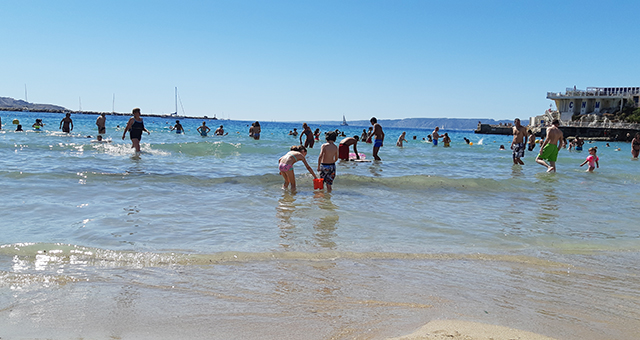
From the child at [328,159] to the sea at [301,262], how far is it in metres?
0.32

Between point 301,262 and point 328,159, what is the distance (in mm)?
4903

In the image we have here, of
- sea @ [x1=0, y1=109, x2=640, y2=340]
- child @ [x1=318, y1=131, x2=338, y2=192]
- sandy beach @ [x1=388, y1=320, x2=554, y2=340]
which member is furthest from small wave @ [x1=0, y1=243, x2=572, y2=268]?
child @ [x1=318, y1=131, x2=338, y2=192]

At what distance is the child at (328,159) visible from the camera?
359 inches

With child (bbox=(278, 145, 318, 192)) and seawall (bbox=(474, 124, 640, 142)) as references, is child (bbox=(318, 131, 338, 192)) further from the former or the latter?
seawall (bbox=(474, 124, 640, 142))

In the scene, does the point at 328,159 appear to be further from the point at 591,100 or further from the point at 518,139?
the point at 591,100

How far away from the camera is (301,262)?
441cm

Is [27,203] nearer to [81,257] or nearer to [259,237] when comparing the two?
[81,257]

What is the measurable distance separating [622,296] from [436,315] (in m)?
1.70

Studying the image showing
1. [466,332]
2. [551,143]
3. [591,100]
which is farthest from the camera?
[591,100]

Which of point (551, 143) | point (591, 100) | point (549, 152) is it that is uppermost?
point (591, 100)

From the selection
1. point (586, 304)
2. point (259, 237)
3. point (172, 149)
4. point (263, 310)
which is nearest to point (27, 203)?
point (259, 237)

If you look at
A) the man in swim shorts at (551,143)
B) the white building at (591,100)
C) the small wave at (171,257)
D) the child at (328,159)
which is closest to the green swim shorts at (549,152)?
the man in swim shorts at (551,143)

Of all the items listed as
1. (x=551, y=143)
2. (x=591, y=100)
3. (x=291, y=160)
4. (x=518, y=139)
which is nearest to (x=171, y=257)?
(x=291, y=160)

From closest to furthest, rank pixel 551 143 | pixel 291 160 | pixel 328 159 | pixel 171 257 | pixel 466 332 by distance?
pixel 466 332, pixel 171 257, pixel 291 160, pixel 328 159, pixel 551 143
